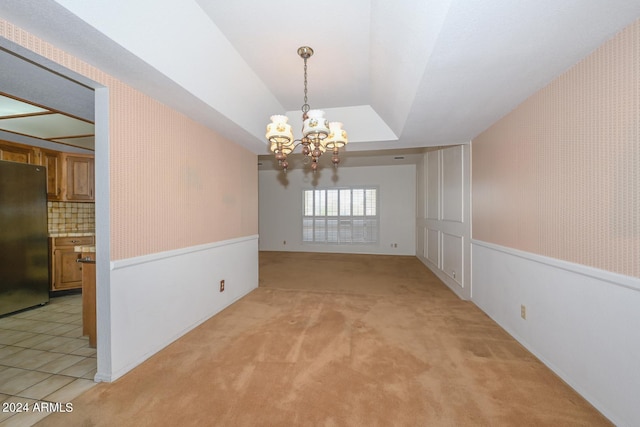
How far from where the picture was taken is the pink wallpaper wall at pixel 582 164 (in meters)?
1.36

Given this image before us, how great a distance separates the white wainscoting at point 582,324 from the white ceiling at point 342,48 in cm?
138

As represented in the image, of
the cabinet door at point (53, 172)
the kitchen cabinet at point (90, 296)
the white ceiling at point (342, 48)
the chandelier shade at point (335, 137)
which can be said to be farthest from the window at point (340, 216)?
the kitchen cabinet at point (90, 296)

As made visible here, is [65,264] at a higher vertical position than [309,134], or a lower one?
lower

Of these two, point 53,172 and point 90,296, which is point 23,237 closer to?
point 53,172

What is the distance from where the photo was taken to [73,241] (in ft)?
11.8

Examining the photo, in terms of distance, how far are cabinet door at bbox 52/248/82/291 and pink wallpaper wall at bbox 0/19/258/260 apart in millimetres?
2375

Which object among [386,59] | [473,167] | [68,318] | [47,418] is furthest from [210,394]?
[473,167]

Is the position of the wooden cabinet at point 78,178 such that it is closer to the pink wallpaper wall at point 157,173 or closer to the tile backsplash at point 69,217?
the tile backsplash at point 69,217

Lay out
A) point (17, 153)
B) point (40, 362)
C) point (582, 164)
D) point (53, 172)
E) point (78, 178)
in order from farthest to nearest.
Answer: point (78, 178)
point (53, 172)
point (17, 153)
point (40, 362)
point (582, 164)

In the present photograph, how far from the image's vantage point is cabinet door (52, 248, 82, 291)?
349 cm

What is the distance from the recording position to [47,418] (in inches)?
57.6

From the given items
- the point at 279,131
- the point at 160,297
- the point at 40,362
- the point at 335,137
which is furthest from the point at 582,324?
the point at 40,362

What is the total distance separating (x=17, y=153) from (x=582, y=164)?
5.76 metres

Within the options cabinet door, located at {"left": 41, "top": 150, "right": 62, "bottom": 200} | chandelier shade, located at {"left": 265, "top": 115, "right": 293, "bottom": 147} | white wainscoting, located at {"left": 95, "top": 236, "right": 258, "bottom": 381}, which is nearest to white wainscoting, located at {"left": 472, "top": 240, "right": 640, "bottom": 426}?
chandelier shade, located at {"left": 265, "top": 115, "right": 293, "bottom": 147}
